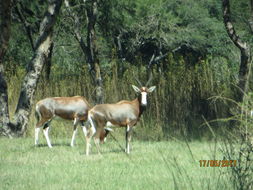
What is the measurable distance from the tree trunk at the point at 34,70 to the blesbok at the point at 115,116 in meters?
3.85

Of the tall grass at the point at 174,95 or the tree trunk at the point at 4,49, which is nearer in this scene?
the tall grass at the point at 174,95

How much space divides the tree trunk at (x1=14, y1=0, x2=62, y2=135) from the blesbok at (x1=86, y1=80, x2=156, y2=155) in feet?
Answer: 12.6

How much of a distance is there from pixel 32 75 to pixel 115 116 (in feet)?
13.6

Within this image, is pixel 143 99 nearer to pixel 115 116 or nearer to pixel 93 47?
pixel 115 116

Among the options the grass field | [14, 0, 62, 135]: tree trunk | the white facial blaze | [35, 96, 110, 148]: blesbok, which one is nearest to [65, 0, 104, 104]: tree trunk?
[14, 0, 62, 135]: tree trunk

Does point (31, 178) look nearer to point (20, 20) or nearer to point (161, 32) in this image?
point (20, 20)

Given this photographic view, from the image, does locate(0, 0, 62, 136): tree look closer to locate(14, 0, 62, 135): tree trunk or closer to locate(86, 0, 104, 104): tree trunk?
locate(14, 0, 62, 135): tree trunk

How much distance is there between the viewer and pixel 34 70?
43.1ft

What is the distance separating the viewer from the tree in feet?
42.6

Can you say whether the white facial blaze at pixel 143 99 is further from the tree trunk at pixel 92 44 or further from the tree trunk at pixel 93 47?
the tree trunk at pixel 93 47

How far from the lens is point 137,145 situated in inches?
426

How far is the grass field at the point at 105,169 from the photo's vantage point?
6570 mm

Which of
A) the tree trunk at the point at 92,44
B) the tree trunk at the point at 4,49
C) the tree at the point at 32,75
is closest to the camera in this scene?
the tree trunk at the point at 4,49

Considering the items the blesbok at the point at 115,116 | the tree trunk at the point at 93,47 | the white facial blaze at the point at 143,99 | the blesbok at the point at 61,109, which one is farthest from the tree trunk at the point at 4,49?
the white facial blaze at the point at 143,99
